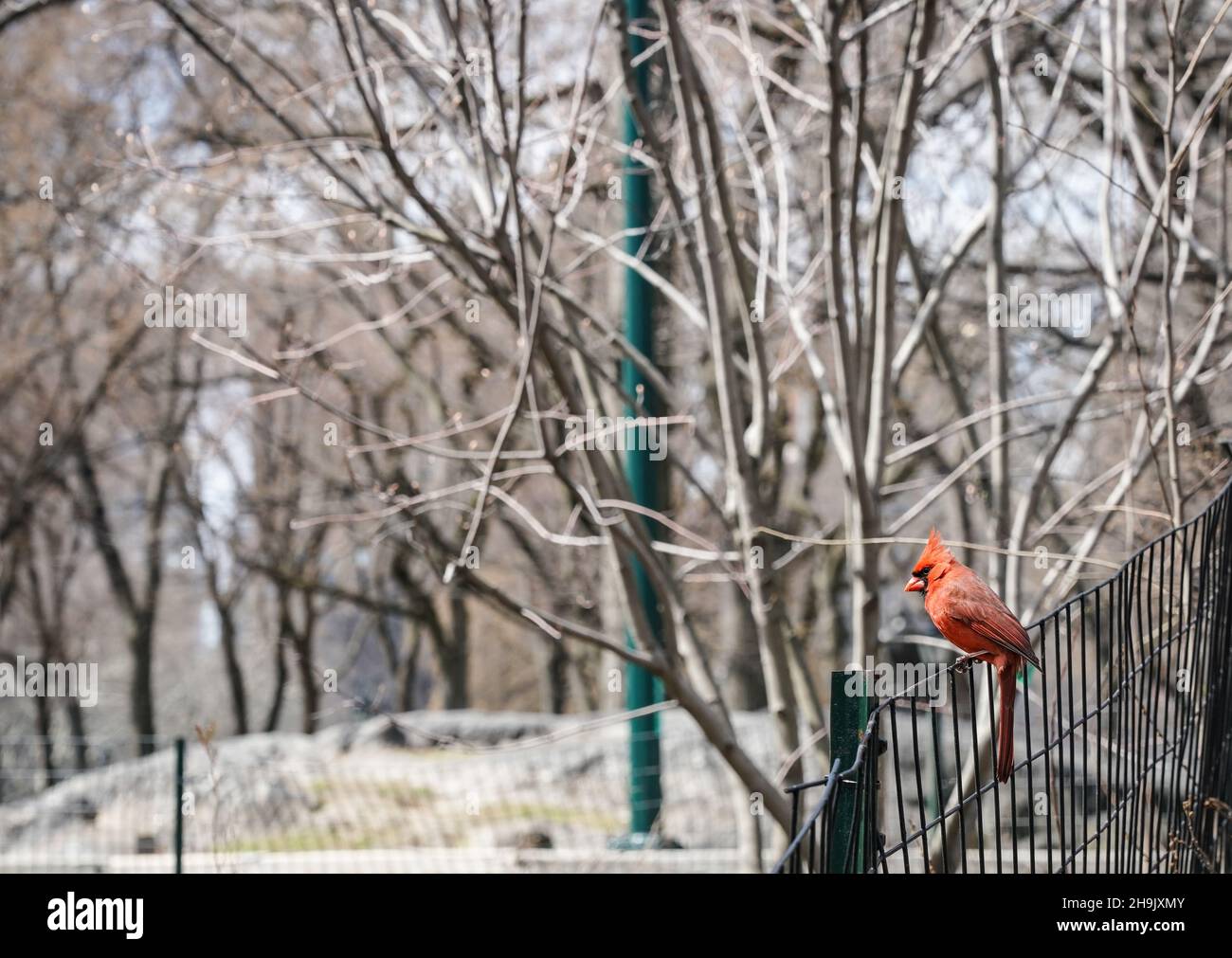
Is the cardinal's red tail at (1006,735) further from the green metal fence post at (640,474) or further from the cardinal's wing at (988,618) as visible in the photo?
the green metal fence post at (640,474)

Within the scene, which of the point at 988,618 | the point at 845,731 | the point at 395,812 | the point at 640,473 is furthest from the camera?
the point at 395,812

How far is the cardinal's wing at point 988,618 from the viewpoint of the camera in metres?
3.27

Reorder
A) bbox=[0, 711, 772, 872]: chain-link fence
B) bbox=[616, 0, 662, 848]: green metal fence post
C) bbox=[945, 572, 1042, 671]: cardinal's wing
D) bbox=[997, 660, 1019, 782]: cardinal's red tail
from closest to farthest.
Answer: bbox=[997, 660, 1019, 782]: cardinal's red tail, bbox=[945, 572, 1042, 671]: cardinal's wing, bbox=[616, 0, 662, 848]: green metal fence post, bbox=[0, 711, 772, 872]: chain-link fence

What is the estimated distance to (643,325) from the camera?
8547 millimetres

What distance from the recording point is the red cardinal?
3197mm

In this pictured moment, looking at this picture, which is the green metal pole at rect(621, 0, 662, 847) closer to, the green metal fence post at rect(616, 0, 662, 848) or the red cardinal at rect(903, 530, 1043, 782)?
the green metal fence post at rect(616, 0, 662, 848)

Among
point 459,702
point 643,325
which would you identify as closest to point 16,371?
point 459,702

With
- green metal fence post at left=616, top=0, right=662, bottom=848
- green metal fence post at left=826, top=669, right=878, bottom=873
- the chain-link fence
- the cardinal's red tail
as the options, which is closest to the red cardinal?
the cardinal's red tail

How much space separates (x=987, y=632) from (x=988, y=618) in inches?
1.4

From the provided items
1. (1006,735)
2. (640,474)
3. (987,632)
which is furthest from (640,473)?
(1006,735)

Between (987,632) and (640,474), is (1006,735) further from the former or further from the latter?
(640,474)

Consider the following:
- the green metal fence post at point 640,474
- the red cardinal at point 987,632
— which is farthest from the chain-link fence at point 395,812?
the red cardinal at point 987,632

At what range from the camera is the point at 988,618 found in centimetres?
329
